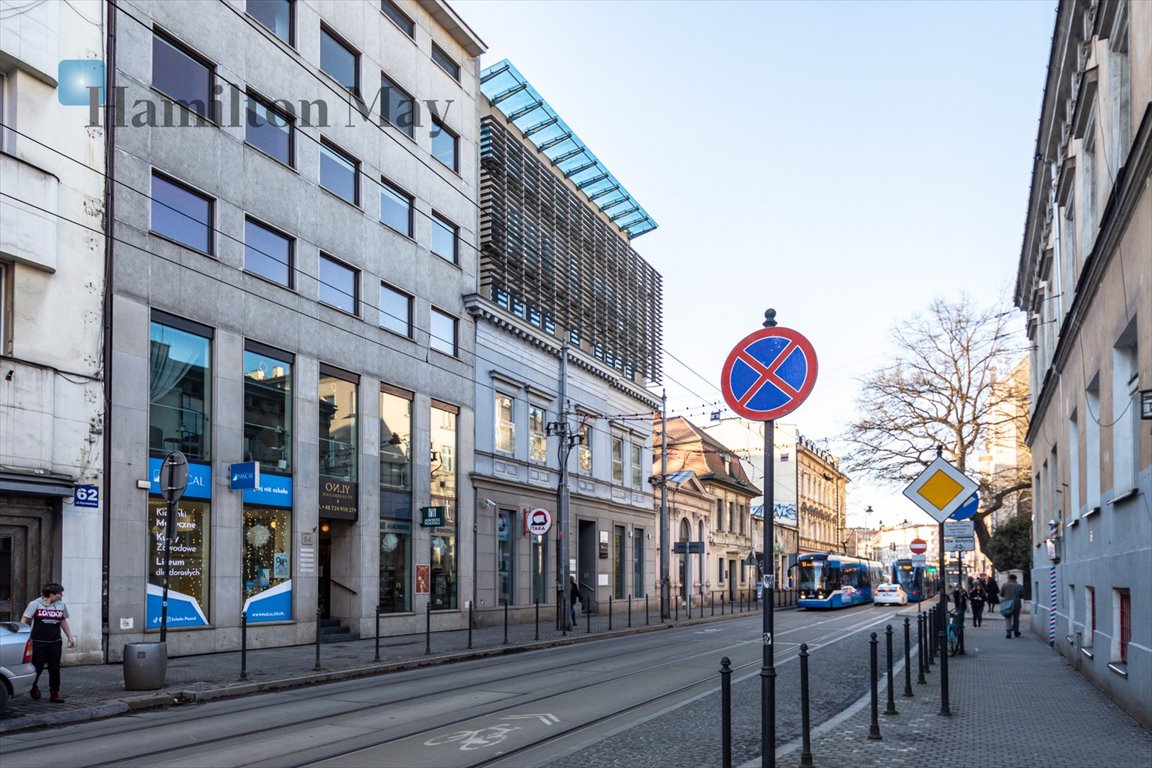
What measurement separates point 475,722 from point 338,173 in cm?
1785

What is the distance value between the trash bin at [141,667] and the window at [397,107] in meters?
17.9

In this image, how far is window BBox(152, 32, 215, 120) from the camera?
20.8 m

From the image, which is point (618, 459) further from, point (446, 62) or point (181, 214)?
point (181, 214)

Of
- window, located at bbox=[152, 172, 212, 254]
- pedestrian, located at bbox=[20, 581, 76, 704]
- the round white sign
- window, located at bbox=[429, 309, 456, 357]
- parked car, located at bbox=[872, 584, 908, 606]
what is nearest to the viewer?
pedestrian, located at bbox=[20, 581, 76, 704]

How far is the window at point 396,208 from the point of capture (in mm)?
28531

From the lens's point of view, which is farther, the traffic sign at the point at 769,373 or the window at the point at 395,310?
the window at the point at 395,310

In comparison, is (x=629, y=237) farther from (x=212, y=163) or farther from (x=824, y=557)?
(x=212, y=163)

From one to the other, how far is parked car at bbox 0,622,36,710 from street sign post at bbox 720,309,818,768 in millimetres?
8638

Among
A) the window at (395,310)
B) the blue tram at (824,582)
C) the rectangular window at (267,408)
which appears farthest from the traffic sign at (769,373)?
the blue tram at (824,582)

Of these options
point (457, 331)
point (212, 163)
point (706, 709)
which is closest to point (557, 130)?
point (457, 331)

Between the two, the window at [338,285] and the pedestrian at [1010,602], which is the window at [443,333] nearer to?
the window at [338,285]

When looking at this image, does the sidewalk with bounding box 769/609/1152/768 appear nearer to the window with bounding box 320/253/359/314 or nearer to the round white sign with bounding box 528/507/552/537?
the round white sign with bounding box 528/507/552/537

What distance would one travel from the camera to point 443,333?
102 feet

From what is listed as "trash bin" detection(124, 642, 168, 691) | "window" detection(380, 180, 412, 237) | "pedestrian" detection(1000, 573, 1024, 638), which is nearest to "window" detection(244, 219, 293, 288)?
"window" detection(380, 180, 412, 237)
